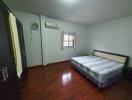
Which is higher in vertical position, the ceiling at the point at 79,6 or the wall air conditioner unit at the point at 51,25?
the ceiling at the point at 79,6

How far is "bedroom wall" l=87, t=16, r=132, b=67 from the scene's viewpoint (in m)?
2.90

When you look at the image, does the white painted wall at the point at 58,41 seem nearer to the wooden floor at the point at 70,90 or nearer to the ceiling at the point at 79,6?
the ceiling at the point at 79,6

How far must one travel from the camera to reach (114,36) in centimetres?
340

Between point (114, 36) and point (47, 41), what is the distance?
3277mm

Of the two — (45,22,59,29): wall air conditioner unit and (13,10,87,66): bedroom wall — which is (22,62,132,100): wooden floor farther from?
(45,22,59,29): wall air conditioner unit

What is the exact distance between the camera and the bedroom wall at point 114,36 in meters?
2.90

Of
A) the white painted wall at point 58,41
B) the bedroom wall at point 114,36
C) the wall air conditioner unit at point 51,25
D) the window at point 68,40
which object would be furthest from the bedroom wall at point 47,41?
the bedroom wall at point 114,36

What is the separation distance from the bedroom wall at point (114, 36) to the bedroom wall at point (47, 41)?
106cm

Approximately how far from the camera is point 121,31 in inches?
123

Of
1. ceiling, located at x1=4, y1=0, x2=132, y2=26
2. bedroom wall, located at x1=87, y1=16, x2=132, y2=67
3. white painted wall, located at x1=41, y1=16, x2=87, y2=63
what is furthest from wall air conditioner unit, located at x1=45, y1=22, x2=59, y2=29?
bedroom wall, located at x1=87, y1=16, x2=132, y2=67

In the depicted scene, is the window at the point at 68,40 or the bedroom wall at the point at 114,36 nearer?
the bedroom wall at the point at 114,36

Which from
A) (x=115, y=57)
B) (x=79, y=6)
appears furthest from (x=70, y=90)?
(x=79, y=6)

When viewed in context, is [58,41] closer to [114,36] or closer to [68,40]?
[68,40]

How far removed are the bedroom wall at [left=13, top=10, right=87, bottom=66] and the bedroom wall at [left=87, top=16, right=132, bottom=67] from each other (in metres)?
1.06
